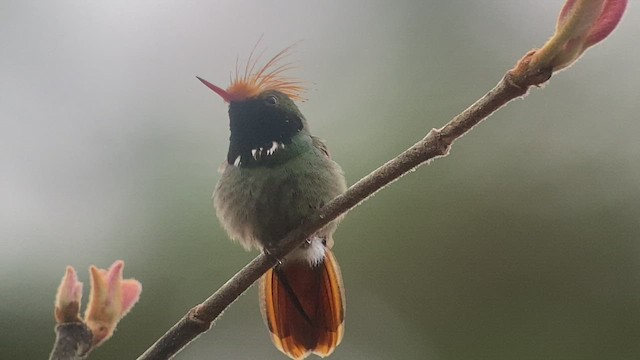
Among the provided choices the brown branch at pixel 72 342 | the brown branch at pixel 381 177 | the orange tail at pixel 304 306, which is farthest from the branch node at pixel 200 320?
the orange tail at pixel 304 306

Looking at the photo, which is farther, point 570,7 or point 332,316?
point 332,316

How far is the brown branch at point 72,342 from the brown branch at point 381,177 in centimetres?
7

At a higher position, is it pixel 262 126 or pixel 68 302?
pixel 262 126

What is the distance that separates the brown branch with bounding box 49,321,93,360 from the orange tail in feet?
2.87

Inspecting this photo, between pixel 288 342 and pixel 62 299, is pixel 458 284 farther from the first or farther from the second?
pixel 62 299

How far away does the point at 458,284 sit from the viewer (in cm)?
Result: 375

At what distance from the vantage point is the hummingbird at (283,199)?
1.93m

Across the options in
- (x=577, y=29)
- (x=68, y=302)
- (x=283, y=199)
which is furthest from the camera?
(x=283, y=199)

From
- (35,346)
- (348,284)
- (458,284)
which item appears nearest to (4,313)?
(35,346)

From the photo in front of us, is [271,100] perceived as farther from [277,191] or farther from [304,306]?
[304,306]

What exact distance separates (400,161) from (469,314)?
284 centimetres

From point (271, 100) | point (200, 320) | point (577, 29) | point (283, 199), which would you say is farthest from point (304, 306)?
point (577, 29)

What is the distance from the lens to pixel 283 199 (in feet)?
6.38

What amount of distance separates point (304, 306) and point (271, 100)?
52cm
